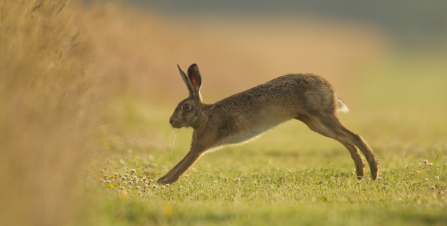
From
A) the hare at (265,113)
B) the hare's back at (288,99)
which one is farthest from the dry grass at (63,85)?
the hare's back at (288,99)

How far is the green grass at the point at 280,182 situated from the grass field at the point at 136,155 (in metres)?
0.02

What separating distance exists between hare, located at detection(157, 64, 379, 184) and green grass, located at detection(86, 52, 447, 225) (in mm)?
405

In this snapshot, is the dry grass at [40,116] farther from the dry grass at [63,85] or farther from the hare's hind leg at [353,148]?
the hare's hind leg at [353,148]

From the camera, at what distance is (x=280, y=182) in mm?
7883

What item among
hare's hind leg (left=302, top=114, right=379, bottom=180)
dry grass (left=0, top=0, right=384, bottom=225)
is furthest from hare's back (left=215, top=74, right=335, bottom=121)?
dry grass (left=0, top=0, right=384, bottom=225)

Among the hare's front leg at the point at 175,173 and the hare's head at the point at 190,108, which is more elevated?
the hare's head at the point at 190,108

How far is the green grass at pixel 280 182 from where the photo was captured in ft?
18.4

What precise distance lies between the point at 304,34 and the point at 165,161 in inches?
1082

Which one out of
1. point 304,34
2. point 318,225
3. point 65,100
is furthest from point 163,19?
→ point 304,34

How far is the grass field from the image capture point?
5203mm

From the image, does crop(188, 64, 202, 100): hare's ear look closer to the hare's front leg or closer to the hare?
the hare

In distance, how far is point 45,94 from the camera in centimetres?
625

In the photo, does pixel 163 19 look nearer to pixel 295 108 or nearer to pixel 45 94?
pixel 295 108

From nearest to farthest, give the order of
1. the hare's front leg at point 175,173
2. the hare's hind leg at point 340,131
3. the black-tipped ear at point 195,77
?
the hare's front leg at point 175,173 < the hare's hind leg at point 340,131 < the black-tipped ear at point 195,77
